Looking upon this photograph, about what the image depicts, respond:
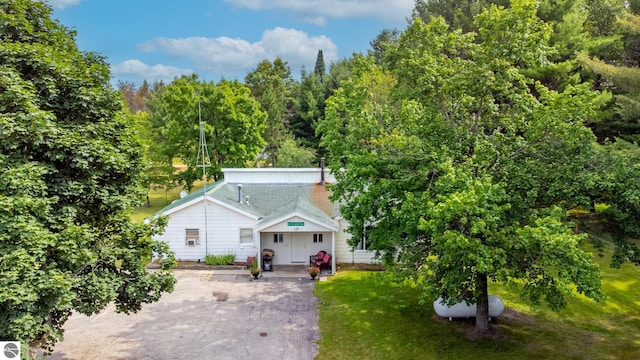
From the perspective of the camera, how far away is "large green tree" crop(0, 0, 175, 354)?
7.92 meters

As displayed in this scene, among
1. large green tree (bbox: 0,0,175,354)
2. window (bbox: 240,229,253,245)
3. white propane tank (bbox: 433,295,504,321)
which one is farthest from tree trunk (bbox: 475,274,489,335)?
window (bbox: 240,229,253,245)

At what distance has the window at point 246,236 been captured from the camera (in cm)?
2156

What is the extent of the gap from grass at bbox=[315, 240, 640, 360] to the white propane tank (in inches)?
11.3

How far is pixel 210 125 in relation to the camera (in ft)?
107

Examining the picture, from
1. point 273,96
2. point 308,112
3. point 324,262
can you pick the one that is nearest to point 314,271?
point 324,262

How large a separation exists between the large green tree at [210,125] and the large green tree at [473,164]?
19370 millimetres

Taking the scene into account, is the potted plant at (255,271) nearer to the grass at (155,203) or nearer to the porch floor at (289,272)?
the porch floor at (289,272)

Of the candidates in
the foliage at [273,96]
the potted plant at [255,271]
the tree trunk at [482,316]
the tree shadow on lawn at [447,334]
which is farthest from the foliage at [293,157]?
the tree trunk at [482,316]

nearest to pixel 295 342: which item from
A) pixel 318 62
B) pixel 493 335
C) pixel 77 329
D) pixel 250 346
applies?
pixel 250 346

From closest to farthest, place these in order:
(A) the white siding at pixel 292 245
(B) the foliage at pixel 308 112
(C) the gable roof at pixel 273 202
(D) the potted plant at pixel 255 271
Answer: (D) the potted plant at pixel 255 271 < (C) the gable roof at pixel 273 202 < (A) the white siding at pixel 292 245 < (B) the foliage at pixel 308 112

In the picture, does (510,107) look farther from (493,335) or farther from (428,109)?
(493,335)

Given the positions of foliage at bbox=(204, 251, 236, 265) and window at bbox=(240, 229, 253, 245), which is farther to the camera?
window at bbox=(240, 229, 253, 245)

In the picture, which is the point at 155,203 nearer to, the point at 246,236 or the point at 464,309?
the point at 246,236

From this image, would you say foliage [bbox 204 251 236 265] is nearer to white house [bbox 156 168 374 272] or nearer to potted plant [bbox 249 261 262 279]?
white house [bbox 156 168 374 272]
